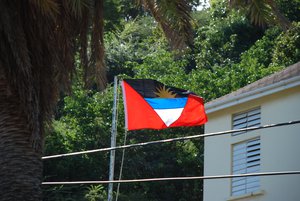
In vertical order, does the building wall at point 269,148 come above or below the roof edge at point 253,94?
below

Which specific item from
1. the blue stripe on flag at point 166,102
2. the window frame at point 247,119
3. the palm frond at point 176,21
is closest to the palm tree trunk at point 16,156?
the palm frond at point 176,21

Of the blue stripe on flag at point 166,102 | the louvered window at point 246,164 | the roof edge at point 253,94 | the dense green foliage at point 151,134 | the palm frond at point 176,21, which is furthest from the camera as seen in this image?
the dense green foliage at point 151,134

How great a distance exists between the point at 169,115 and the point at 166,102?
1.29 feet

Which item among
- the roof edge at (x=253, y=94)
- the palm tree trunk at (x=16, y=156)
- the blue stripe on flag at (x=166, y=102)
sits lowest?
the palm tree trunk at (x=16, y=156)

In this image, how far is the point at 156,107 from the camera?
942 inches

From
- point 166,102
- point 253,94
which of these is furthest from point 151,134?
point 253,94

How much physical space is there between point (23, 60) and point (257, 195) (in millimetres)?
12075

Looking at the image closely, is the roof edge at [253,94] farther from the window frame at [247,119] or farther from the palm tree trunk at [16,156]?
the palm tree trunk at [16,156]

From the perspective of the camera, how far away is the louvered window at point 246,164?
24.3 meters

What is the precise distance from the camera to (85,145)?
120 ft

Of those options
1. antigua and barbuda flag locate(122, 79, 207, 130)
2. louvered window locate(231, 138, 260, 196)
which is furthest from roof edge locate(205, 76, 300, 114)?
louvered window locate(231, 138, 260, 196)

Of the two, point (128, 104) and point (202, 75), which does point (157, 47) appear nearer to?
point (202, 75)

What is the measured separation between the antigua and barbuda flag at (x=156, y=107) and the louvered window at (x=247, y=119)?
1.32 m

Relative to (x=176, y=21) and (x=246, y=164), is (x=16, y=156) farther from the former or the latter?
(x=246, y=164)
